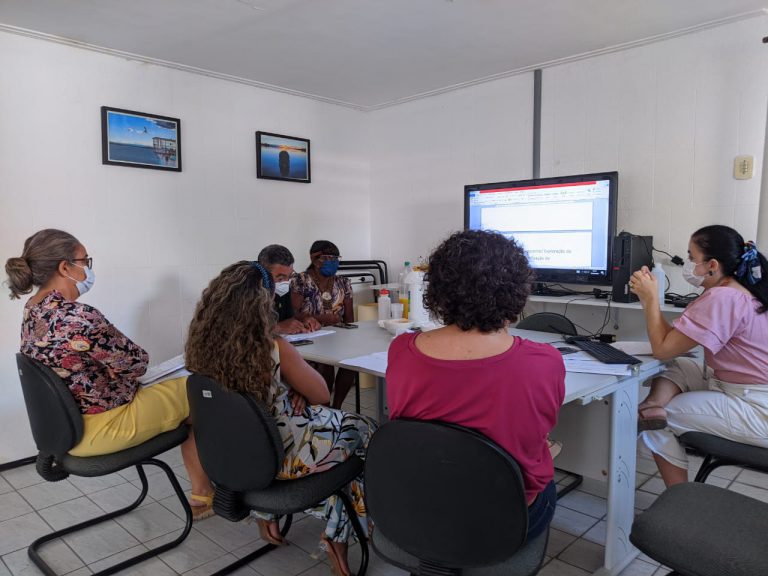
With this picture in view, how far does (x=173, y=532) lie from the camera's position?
7.43 ft

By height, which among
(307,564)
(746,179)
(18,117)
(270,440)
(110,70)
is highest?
(110,70)

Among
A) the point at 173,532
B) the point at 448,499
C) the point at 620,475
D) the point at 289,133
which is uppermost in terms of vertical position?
the point at 289,133

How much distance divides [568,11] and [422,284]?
1.60 m

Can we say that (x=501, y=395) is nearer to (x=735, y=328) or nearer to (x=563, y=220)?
(x=735, y=328)

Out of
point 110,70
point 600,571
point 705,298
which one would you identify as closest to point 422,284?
point 705,298

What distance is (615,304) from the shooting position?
3090mm

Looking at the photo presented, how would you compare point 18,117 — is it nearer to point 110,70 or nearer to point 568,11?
point 110,70

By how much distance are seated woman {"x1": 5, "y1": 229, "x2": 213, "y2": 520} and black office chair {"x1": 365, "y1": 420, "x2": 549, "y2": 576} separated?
1.03 m

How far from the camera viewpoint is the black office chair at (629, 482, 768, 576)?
1.19 meters

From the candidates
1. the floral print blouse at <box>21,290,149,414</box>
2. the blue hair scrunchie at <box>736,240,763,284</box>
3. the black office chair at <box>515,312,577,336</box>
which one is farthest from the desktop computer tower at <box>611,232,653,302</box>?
the floral print blouse at <box>21,290,149,414</box>

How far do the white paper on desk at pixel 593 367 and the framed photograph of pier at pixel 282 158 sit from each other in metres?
2.82

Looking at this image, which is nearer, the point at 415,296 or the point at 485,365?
the point at 485,365

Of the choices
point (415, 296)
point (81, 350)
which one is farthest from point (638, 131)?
point (81, 350)

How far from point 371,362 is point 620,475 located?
0.93m
